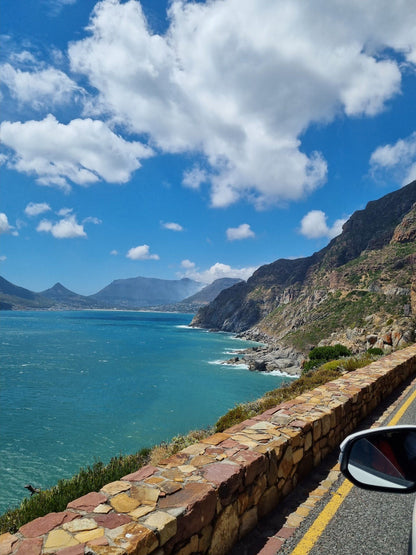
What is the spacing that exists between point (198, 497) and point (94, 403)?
38.1 m

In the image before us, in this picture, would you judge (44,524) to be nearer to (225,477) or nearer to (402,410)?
(225,477)

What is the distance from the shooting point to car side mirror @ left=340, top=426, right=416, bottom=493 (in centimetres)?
207

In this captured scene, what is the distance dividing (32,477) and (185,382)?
29.5m

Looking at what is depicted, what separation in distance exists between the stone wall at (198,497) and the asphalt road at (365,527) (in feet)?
1.96

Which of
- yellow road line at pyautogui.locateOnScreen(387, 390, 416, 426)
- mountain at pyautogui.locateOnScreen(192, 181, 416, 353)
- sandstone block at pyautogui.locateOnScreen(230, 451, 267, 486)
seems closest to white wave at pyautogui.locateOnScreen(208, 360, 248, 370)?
mountain at pyautogui.locateOnScreen(192, 181, 416, 353)

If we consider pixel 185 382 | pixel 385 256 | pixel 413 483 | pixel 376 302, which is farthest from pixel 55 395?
pixel 385 256

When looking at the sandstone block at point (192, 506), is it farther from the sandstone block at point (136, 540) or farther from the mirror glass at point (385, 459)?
the mirror glass at point (385, 459)

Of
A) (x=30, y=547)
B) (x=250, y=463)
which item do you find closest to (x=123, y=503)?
(x=30, y=547)

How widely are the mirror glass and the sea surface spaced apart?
59.2 ft

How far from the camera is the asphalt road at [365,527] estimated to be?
3277mm

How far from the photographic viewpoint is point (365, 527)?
361 centimetres

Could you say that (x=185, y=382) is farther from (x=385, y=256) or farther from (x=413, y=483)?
(x=385, y=256)

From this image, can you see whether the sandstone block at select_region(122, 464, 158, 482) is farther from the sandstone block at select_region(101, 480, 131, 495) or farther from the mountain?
the mountain

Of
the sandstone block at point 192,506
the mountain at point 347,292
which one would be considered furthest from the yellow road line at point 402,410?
the mountain at point 347,292
